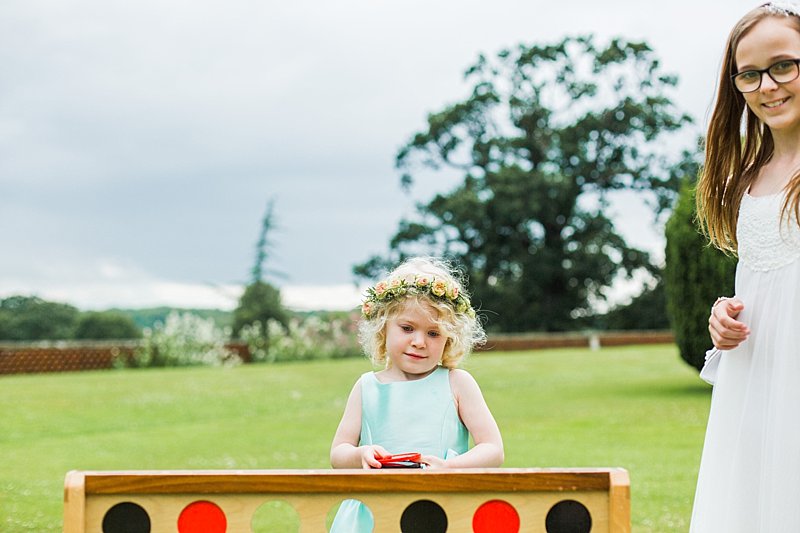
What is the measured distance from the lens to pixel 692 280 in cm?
1245

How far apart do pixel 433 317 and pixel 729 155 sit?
1.11 m

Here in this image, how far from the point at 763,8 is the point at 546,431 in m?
8.14

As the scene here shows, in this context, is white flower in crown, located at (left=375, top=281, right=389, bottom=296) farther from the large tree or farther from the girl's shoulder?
the large tree

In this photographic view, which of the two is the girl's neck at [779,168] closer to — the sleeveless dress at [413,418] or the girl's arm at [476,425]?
the girl's arm at [476,425]

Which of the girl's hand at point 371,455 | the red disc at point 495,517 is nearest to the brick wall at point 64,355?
the girl's hand at point 371,455

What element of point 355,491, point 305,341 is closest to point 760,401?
point 355,491

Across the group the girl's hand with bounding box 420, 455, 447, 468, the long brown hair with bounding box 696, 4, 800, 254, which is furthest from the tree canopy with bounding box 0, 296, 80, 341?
the long brown hair with bounding box 696, 4, 800, 254

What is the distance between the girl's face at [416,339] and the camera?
132 inches

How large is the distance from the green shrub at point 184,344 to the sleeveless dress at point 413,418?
1751 centimetres

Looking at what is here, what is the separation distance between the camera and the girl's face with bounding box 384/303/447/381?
11.0 feet

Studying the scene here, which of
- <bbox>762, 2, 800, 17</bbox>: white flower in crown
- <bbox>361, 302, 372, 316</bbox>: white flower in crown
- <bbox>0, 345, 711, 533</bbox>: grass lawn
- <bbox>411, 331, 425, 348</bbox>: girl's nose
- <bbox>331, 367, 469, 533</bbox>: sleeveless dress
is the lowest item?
<bbox>0, 345, 711, 533</bbox>: grass lawn

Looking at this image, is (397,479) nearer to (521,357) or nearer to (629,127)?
(521,357)

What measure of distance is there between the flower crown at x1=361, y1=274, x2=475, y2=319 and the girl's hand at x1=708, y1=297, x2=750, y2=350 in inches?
35.8

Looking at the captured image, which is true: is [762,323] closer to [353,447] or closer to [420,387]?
[420,387]
